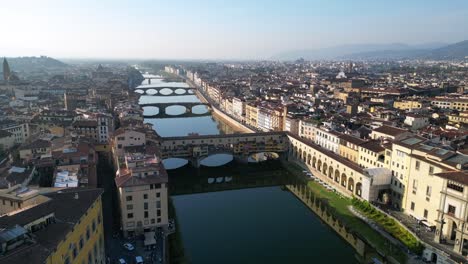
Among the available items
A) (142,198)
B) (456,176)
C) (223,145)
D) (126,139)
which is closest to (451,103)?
(223,145)

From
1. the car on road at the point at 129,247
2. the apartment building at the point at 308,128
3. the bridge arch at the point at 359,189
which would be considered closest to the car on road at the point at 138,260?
the car on road at the point at 129,247

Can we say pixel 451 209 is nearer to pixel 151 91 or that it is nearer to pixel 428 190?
pixel 428 190

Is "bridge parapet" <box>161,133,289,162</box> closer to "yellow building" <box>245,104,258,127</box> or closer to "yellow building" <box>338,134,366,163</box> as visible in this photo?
"yellow building" <box>338,134,366,163</box>

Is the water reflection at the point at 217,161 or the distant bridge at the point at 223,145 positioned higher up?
the distant bridge at the point at 223,145

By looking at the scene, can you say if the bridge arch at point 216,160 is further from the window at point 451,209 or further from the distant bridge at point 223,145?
the window at point 451,209

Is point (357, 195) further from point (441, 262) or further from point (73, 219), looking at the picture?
point (73, 219)

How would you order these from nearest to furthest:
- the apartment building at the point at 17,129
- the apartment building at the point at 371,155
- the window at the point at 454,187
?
1. the window at the point at 454,187
2. the apartment building at the point at 371,155
3. the apartment building at the point at 17,129

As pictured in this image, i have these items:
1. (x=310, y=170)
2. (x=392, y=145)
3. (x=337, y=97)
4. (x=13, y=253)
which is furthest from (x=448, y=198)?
(x=337, y=97)
